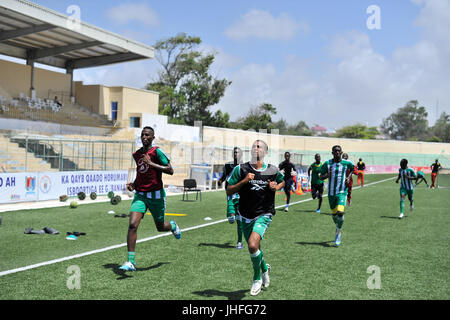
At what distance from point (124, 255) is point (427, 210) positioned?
43.7ft

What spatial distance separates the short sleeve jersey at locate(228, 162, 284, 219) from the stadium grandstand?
55.0 feet

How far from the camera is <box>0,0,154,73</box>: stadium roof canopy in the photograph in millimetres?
29667

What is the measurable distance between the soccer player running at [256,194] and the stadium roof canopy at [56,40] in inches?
1059

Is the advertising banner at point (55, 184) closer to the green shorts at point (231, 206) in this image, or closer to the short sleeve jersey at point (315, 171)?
the short sleeve jersey at point (315, 171)

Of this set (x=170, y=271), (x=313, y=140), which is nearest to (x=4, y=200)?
(x=170, y=271)

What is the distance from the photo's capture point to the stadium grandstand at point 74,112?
974 inches

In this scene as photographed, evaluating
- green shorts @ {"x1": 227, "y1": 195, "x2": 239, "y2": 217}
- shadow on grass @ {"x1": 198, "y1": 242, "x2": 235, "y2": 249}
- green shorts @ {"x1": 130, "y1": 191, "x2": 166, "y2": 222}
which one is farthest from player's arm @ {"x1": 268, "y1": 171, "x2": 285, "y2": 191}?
shadow on grass @ {"x1": 198, "y1": 242, "x2": 235, "y2": 249}

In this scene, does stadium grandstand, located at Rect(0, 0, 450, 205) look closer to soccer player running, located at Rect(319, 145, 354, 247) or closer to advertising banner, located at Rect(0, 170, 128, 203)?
advertising banner, located at Rect(0, 170, 128, 203)

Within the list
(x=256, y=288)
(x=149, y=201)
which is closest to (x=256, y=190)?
(x=256, y=288)

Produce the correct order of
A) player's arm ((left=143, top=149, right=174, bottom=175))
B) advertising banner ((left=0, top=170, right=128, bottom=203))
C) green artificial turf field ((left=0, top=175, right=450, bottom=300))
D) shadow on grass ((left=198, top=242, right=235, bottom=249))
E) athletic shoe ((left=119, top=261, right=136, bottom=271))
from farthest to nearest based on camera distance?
advertising banner ((left=0, top=170, right=128, bottom=203)) < shadow on grass ((left=198, top=242, right=235, bottom=249)) < player's arm ((left=143, top=149, right=174, bottom=175)) < athletic shoe ((left=119, top=261, right=136, bottom=271)) < green artificial turf field ((left=0, top=175, right=450, bottom=300))

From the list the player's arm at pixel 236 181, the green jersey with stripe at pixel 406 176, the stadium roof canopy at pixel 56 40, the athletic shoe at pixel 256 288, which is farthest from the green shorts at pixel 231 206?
the stadium roof canopy at pixel 56 40

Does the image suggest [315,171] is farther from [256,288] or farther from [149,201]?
[256,288]

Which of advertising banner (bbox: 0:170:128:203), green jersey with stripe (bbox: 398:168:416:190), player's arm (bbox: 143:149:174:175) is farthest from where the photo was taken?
advertising banner (bbox: 0:170:128:203)
